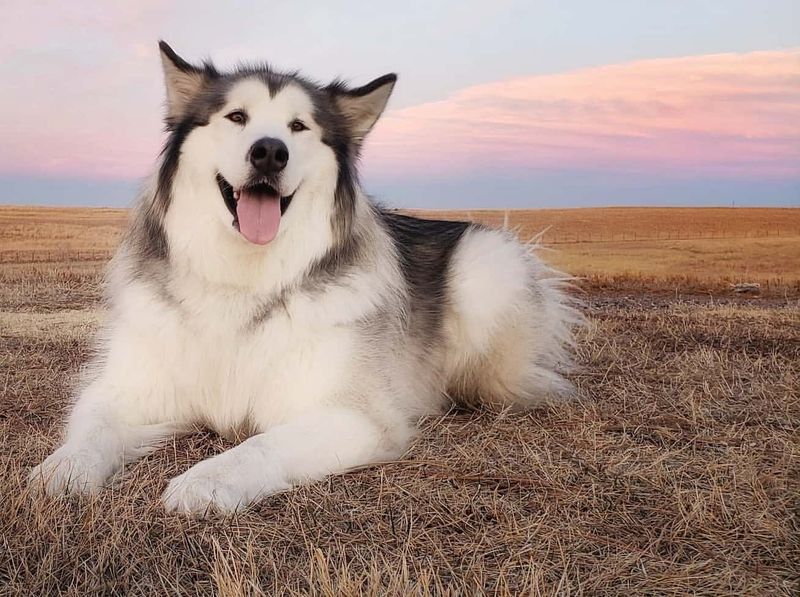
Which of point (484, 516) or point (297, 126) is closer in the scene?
point (484, 516)

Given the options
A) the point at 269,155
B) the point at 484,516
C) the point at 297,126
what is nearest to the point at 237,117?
the point at 297,126

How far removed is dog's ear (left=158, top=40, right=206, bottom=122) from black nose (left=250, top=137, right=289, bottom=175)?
2.62 feet

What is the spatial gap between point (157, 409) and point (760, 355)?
553cm

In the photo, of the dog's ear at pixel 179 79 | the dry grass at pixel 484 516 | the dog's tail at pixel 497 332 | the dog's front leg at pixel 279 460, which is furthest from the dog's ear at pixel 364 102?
the dry grass at pixel 484 516

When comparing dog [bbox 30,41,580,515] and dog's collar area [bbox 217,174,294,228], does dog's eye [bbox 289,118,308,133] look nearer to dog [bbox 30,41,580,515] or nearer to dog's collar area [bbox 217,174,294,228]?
dog [bbox 30,41,580,515]

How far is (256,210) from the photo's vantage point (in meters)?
4.09

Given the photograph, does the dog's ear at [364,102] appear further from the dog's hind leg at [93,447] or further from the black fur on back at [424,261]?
the dog's hind leg at [93,447]

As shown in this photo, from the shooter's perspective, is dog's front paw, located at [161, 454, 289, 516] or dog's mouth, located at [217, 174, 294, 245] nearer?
dog's front paw, located at [161, 454, 289, 516]

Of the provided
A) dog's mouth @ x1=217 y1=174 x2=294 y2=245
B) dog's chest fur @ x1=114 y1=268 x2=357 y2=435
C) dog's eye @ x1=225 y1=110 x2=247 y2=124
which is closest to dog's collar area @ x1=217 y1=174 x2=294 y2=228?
dog's mouth @ x1=217 y1=174 x2=294 y2=245

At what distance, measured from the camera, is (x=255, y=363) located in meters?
4.29

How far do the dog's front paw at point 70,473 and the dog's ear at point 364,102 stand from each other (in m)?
2.29

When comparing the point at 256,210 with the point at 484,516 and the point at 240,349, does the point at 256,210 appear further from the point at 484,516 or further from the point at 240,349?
the point at 484,516

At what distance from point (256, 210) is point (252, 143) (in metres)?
0.36

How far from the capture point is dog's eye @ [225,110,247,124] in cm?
416
